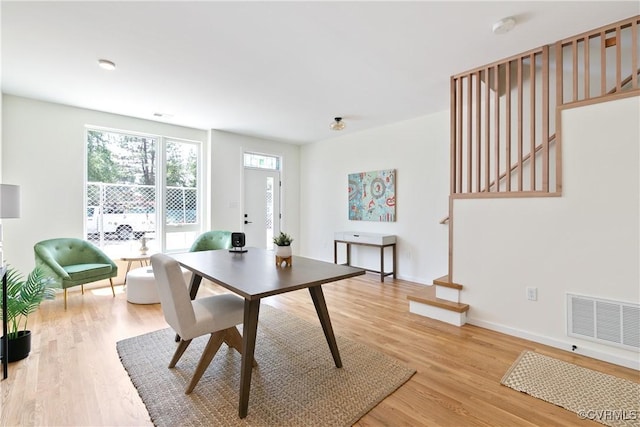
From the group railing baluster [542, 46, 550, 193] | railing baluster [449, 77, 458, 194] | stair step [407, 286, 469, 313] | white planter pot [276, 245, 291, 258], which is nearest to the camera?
Result: white planter pot [276, 245, 291, 258]

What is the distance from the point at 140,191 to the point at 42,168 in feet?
3.75

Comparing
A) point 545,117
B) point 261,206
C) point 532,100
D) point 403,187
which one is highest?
point 532,100

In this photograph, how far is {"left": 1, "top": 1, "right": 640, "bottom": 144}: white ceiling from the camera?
6.79 feet

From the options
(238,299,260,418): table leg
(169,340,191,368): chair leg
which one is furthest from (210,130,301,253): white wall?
(238,299,260,418): table leg

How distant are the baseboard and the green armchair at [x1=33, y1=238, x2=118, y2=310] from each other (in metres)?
4.24

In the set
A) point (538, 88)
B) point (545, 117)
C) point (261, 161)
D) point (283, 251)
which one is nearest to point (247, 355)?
point (283, 251)

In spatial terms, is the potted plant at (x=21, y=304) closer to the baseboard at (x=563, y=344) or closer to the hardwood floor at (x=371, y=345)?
the hardwood floor at (x=371, y=345)

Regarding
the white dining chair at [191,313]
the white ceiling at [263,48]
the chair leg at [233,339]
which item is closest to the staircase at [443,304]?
the chair leg at [233,339]

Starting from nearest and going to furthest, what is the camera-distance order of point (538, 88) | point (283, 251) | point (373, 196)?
point (283, 251), point (538, 88), point (373, 196)

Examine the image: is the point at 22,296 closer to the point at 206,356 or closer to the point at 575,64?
the point at 206,356

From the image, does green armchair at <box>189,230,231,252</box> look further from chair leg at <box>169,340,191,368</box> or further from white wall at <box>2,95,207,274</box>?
chair leg at <box>169,340,191,368</box>

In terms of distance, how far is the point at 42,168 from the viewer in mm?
3807

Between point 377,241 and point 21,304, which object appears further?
point 377,241

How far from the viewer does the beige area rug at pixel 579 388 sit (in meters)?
1.68
